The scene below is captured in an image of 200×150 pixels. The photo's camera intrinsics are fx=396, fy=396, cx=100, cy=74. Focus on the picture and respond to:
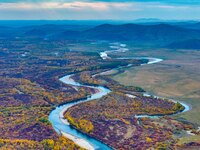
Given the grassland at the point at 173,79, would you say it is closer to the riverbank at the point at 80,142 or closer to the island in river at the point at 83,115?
the island in river at the point at 83,115

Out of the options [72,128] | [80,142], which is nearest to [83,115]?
[72,128]

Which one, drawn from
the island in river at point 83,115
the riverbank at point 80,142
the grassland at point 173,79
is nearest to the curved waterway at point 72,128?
the riverbank at point 80,142

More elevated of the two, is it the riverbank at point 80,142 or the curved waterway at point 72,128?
the riverbank at point 80,142

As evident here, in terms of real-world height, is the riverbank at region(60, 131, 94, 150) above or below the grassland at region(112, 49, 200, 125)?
above

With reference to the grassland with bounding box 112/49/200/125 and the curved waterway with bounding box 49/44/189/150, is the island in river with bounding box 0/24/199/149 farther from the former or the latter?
the grassland with bounding box 112/49/200/125

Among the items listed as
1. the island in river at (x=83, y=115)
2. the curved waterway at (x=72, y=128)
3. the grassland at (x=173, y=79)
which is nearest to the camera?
the curved waterway at (x=72, y=128)

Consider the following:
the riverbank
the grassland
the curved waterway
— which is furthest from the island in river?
the grassland

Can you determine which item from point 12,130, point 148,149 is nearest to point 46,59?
point 12,130

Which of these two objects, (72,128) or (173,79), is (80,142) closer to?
(72,128)

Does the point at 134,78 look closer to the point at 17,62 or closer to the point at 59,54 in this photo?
the point at 17,62

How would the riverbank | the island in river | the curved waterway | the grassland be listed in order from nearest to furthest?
the riverbank → the curved waterway → the island in river → the grassland

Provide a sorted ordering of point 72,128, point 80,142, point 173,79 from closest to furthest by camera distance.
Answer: point 80,142
point 72,128
point 173,79
